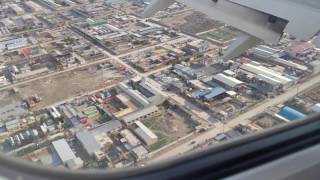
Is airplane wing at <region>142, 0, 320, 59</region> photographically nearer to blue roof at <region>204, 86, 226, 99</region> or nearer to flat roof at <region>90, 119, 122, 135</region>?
flat roof at <region>90, 119, 122, 135</region>

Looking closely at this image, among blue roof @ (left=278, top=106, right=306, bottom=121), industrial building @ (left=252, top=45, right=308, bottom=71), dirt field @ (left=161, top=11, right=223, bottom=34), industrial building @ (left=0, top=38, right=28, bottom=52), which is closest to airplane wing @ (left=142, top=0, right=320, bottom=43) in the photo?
blue roof @ (left=278, top=106, right=306, bottom=121)

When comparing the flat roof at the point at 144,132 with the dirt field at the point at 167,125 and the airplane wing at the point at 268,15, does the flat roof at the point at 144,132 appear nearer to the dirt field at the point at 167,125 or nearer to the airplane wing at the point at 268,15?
the dirt field at the point at 167,125

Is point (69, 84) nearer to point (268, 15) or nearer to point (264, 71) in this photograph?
point (264, 71)

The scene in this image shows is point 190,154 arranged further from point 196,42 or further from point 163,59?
point 196,42

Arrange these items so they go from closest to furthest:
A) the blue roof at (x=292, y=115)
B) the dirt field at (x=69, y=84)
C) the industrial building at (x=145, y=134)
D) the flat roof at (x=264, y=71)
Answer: the blue roof at (x=292, y=115), the industrial building at (x=145, y=134), the flat roof at (x=264, y=71), the dirt field at (x=69, y=84)

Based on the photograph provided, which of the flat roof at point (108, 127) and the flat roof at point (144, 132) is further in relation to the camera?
the flat roof at point (108, 127)

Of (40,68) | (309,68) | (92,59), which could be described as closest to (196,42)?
(92,59)

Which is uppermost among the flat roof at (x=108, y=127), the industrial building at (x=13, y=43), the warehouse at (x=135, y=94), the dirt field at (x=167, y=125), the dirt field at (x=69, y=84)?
the dirt field at (x=167, y=125)

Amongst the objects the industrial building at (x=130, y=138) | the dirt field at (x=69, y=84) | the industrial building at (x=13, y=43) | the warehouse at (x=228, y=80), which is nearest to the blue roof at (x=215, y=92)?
the warehouse at (x=228, y=80)
